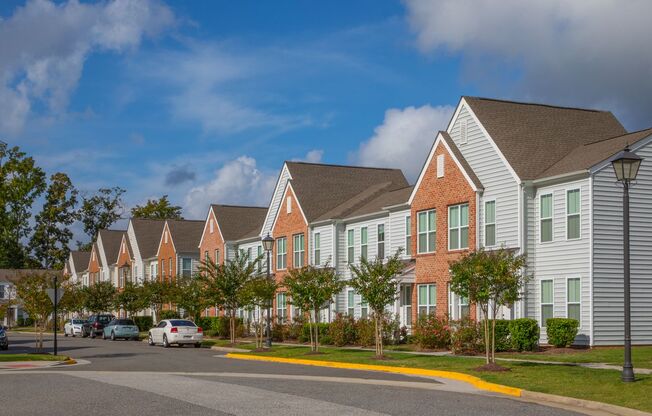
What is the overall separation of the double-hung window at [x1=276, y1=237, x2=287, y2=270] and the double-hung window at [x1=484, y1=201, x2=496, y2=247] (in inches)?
858

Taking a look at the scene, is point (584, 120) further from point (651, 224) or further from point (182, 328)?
point (182, 328)

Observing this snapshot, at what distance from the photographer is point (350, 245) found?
162 ft

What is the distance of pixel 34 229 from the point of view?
128 m

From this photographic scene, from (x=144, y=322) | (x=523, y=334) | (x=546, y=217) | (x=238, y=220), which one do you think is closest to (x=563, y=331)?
(x=523, y=334)

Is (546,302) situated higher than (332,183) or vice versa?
(332,183)

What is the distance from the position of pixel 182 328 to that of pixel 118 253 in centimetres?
5168

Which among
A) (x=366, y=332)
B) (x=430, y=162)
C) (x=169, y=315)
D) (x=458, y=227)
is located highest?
(x=430, y=162)

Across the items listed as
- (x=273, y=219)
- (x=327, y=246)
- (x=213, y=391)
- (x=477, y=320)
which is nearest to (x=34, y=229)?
(x=273, y=219)

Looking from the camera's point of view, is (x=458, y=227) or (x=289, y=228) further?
(x=289, y=228)

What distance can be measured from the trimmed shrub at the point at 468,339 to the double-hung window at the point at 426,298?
657 centimetres

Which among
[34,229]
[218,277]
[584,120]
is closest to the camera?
[584,120]

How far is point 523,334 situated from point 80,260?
91251 mm

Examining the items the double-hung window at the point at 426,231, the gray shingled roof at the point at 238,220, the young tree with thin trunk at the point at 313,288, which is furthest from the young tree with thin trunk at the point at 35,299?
the gray shingled roof at the point at 238,220

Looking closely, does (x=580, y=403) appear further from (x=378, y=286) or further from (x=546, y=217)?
(x=546, y=217)
